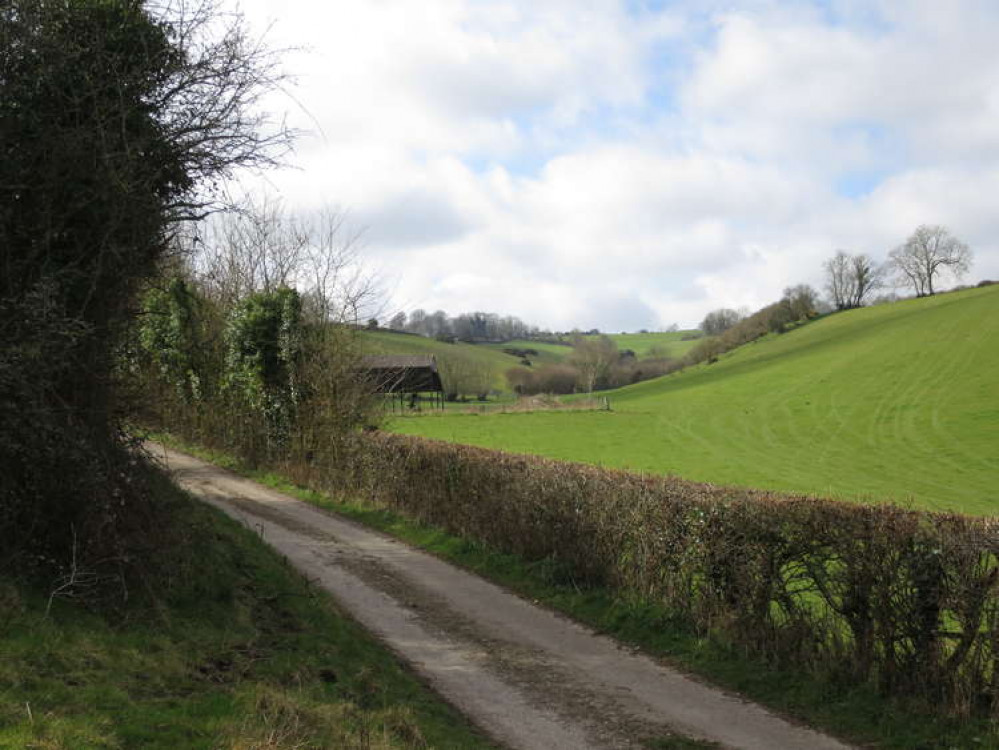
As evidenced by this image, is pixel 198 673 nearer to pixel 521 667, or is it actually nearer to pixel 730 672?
pixel 521 667

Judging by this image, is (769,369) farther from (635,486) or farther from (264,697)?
(264,697)

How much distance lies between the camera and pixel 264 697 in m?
5.39

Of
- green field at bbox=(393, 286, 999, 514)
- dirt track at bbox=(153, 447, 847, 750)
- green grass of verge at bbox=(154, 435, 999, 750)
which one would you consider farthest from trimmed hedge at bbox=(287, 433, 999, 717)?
green field at bbox=(393, 286, 999, 514)

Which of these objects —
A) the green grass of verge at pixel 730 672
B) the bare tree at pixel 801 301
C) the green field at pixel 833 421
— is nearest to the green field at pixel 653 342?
the bare tree at pixel 801 301

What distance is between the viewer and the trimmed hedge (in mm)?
6680

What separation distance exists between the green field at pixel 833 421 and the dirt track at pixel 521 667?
13.1 m

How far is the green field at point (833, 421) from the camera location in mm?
36469

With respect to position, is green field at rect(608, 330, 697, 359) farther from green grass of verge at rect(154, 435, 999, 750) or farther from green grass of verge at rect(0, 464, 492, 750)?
green grass of verge at rect(0, 464, 492, 750)

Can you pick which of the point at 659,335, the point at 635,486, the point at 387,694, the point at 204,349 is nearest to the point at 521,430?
the point at 204,349

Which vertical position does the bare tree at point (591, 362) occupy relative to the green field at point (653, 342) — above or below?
below

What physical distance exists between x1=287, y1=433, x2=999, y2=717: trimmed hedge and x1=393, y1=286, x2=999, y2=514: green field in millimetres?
11904

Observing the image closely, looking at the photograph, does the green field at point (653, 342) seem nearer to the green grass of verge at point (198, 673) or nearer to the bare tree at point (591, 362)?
the bare tree at point (591, 362)

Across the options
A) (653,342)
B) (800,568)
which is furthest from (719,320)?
(800,568)

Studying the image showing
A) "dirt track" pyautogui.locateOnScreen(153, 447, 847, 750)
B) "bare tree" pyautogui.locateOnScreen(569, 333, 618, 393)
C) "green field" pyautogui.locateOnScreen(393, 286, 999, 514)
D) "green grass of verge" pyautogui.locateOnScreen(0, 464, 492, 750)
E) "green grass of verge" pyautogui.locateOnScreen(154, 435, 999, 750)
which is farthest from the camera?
"bare tree" pyautogui.locateOnScreen(569, 333, 618, 393)
